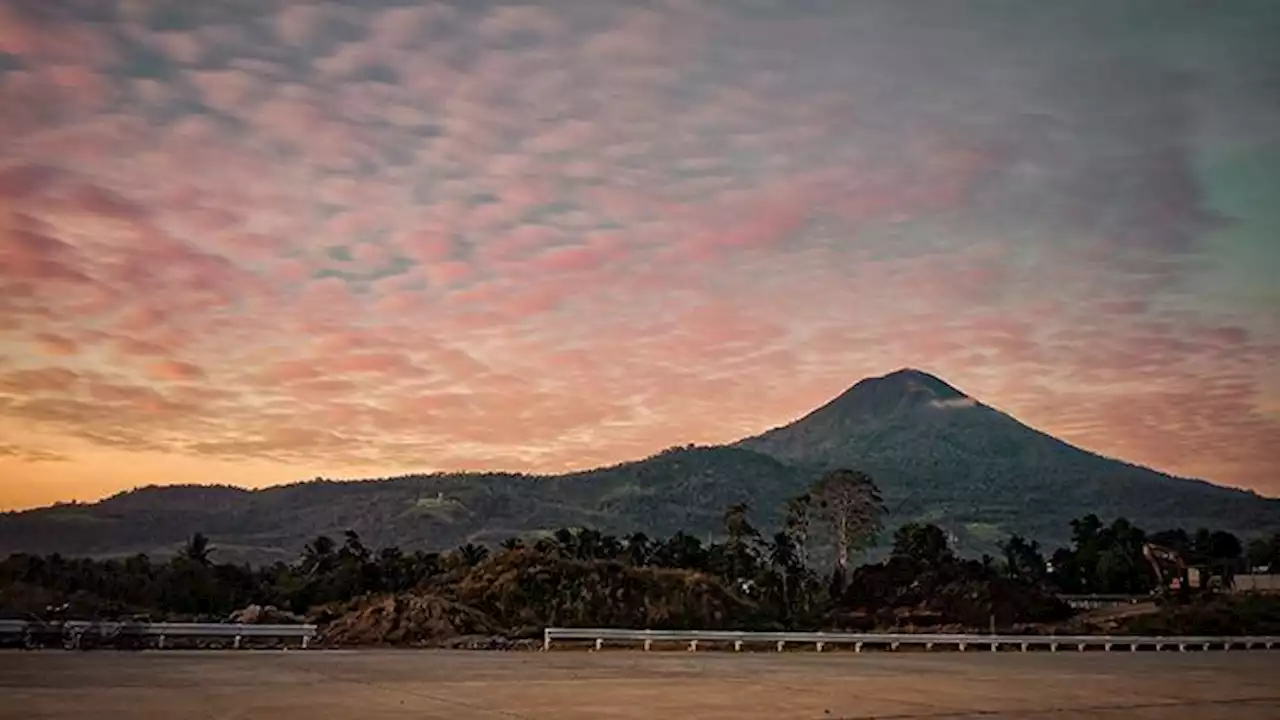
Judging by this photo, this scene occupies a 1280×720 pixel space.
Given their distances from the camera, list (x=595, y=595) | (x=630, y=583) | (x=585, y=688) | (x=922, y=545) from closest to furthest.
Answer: (x=585, y=688) < (x=595, y=595) < (x=630, y=583) < (x=922, y=545)

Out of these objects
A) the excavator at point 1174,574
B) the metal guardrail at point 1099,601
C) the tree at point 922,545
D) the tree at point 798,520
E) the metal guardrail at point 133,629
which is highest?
Answer: the tree at point 798,520

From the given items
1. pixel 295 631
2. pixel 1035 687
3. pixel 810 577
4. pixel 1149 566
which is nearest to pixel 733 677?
pixel 1035 687

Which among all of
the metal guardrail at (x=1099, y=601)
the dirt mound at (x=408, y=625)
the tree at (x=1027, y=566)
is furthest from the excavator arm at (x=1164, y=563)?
the dirt mound at (x=408, y=625)

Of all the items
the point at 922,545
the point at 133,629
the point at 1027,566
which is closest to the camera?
the point at 133,629

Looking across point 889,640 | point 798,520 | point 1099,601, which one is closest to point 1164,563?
point 1099,601

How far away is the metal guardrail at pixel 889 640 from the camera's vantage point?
4569 cm

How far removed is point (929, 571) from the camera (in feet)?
417

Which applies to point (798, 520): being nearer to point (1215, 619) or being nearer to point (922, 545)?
point (922, 545)

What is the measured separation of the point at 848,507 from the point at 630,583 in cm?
6696

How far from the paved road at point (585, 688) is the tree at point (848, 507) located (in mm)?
117894

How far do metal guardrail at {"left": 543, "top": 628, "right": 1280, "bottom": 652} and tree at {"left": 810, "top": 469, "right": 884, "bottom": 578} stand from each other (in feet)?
315

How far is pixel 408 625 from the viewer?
53844mm

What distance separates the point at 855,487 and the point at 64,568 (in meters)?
92.8

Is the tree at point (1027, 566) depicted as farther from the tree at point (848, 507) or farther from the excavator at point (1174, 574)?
the excavator at point (1174, 574)
